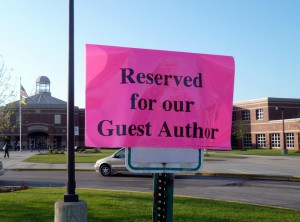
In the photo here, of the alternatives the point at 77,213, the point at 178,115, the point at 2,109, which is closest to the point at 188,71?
the point at 178,115

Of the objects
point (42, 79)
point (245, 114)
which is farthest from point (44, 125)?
point (245, 114)

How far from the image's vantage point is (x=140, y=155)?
3.08m

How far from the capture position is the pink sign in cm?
299

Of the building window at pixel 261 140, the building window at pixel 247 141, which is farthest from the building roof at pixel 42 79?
the building window at pixel 261 140

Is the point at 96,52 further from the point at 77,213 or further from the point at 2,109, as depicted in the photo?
the point at 2,109

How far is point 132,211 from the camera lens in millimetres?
8375

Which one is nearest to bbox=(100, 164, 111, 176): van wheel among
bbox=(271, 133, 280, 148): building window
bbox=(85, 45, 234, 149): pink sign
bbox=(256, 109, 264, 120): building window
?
bbox=(85, 45, 234, 149): pink sign

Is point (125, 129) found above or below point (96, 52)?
below

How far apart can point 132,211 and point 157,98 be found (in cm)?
570

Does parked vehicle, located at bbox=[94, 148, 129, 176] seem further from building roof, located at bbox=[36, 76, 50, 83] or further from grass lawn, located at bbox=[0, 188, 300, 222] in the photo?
building roof, located at bbox=[36, 76, 50, 83]

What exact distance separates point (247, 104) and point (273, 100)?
5.52 m

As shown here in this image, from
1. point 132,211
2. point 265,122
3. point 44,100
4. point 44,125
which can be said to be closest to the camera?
point 132,211

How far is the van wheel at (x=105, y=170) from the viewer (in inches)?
811

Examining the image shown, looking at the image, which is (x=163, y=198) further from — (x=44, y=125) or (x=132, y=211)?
(x=44, y=125)
